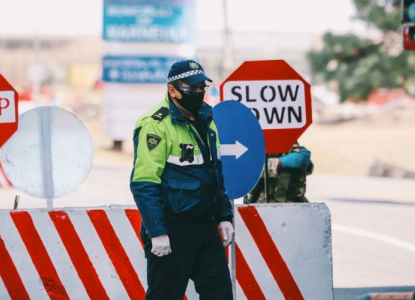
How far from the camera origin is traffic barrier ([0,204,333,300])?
234 inches

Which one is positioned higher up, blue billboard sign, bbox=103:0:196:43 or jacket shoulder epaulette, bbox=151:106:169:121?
jacket shoulder epaulette, bbox=151:106:169:121

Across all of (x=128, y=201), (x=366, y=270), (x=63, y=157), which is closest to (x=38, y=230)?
(x=63, y=157)

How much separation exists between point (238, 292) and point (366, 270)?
379 centimetres

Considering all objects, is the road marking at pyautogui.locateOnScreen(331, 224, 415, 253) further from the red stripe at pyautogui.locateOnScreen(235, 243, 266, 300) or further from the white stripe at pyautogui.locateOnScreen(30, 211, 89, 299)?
the white stripe at pyautogui.locateOnScreen(30, 211, 89, 299)

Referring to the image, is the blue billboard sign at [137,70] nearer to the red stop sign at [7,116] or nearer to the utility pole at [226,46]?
the utility pole at [226,46]

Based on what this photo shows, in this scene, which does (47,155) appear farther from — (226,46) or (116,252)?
(226,46)

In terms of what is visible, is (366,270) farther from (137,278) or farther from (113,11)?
(113,11)

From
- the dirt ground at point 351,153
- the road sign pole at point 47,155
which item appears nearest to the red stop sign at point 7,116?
the road sign pole at point 47,155

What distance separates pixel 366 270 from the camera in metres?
9.43

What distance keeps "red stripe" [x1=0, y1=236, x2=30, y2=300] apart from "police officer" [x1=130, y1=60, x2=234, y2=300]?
4.82ft

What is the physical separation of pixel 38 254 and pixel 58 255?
0.47 ft

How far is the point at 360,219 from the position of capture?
46.2 feet

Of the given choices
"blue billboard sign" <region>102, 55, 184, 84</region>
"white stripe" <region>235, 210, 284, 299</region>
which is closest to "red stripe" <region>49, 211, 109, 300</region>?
"white stripe" <region>235, 210, 284, 299</region>

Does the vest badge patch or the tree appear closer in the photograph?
the vest badge patch
